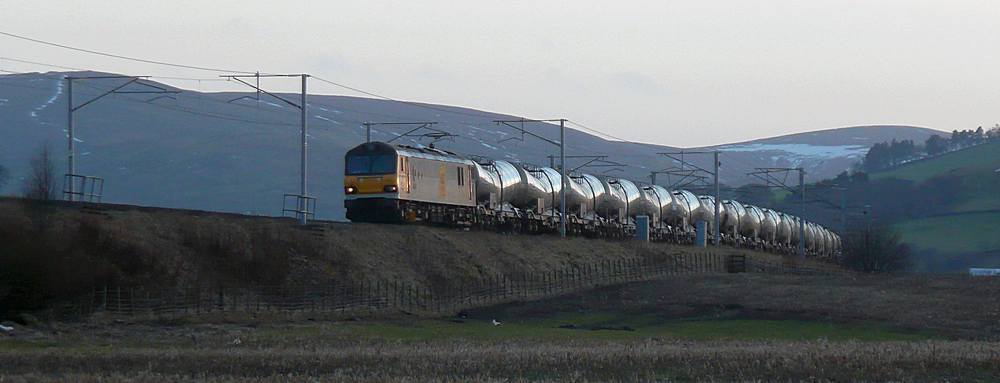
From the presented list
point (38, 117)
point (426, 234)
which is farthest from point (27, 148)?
point (426, 234)

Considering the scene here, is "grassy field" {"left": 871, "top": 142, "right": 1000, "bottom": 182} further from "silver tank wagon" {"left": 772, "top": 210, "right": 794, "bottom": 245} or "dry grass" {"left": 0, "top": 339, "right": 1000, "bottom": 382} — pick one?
"dry grass" {"left": 0, "top": 339, "right": 1000, "bottom": 382}

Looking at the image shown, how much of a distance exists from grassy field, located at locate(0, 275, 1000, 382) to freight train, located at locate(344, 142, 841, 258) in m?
8.26

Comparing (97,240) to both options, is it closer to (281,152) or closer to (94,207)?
(94,207)

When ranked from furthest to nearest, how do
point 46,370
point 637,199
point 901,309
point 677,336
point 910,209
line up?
point 910,209 → point 637,199 → point 901,309 → point 677,336 → point 46,370

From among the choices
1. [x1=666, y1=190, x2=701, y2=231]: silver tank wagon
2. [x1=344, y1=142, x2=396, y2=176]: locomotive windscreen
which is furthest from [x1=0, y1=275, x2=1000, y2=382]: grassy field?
[x1=666, y1=190, x2=701, y2=231]: silver tank wagon

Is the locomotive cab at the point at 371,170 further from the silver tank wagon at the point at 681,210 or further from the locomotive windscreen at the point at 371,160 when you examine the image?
the silver tank wagon at the point at 681,210

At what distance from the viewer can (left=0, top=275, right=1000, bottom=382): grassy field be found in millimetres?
29219

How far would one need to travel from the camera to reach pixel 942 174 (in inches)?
7333

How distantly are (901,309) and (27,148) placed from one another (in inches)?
5594

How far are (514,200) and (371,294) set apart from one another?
69.1ft

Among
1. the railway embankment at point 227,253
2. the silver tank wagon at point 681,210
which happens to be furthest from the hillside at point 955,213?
the railway embankment at point 227,253

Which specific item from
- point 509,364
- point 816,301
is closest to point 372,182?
point 816,301

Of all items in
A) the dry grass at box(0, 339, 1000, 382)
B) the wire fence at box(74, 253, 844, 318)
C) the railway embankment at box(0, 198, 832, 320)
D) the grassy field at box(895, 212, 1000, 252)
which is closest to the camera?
the dry grass at box(0, 339, 1000, 382)

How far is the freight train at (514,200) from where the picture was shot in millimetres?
65312
